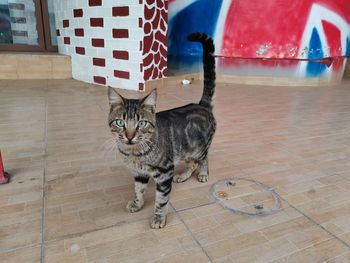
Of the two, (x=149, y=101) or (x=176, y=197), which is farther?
(x=176, y=197)

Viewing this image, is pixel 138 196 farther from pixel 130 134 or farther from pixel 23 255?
pixel 23 255

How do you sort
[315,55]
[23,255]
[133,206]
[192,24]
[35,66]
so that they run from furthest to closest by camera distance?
[192,24] < [315,55] < [35,66] < [133,206] < [23,255]

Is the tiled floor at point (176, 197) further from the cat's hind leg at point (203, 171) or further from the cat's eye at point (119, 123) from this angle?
the cat's eye at point (119, 123)

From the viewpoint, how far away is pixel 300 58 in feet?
17.2

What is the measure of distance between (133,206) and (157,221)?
195 mm

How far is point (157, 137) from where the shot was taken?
58.1 inches

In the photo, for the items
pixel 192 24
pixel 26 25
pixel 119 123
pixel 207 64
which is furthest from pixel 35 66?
pixel 119 123

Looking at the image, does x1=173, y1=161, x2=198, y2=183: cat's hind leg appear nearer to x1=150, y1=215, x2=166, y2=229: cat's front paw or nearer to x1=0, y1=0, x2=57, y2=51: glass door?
x1=150, y1=215, x2=166, y2=229: cat's front paw

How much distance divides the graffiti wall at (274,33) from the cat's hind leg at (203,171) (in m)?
3.99

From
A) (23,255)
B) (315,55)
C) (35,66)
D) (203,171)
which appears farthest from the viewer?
(315,55)

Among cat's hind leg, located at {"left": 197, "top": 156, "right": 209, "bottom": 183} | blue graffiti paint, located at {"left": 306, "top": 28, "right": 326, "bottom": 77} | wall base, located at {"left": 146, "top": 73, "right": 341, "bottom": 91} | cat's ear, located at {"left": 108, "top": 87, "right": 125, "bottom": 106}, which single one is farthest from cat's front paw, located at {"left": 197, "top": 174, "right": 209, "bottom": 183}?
blue graffiti paint, located at {"left": 306, "top": 28, "right": 326, "bottom": 77}

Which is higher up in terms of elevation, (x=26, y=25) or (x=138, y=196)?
(x=26, y=25)

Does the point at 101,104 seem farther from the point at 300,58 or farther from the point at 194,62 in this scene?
the point at 300,58

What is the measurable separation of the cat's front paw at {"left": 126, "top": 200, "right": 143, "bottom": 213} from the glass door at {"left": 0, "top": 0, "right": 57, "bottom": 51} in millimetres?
4994
